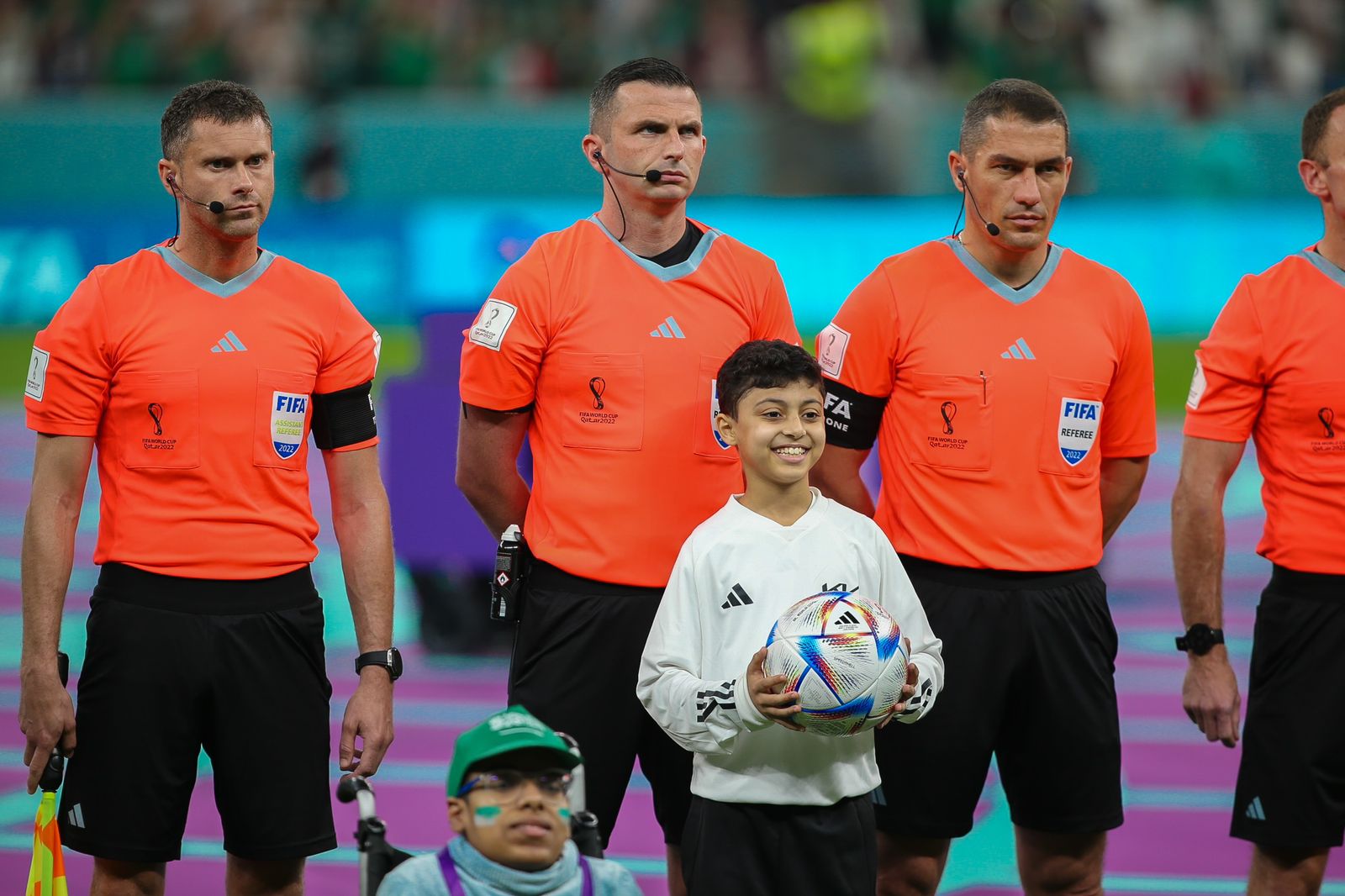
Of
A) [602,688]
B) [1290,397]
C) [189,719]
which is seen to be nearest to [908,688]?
[602,688]

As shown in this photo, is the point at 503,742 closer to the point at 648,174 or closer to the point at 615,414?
the point at 615,414

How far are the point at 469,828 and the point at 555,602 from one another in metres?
1.10

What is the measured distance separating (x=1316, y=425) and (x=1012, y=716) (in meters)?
1.17

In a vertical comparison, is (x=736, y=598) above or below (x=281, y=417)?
below

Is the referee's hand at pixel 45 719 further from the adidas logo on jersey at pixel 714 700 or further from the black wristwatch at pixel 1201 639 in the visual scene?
the black wristwatch at pixel 1201 639

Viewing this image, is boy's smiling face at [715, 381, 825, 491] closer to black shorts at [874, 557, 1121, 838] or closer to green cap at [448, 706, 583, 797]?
black shorts at [874, 557, 1121, 838]

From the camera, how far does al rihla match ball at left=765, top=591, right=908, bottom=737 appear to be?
13.1 ft

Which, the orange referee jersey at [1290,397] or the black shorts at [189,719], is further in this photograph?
the orange referee jersey at [1290,397]

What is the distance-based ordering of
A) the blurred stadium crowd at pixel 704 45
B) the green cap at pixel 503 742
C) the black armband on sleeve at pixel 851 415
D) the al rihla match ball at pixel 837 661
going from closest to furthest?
the green cap at pixel 503 742, the al rihla match ball at pixel 837 661, the black armband on sleeve at pixel 851 415, the blurred stadium crowd at pixel 704 45

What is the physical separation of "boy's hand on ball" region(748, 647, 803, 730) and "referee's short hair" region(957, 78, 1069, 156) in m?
1.74

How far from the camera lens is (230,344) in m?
4.57

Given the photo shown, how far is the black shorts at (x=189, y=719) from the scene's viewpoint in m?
4.46

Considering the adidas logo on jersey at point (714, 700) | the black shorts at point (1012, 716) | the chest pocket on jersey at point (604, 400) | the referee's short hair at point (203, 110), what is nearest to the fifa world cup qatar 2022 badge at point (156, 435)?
the referee's short hair at point (203, 110)

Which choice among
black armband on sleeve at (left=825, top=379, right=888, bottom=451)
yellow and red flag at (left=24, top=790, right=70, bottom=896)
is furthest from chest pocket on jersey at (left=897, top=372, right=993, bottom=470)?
yellow and red flag at (left=24, top=790, right=70, bottom=896)
